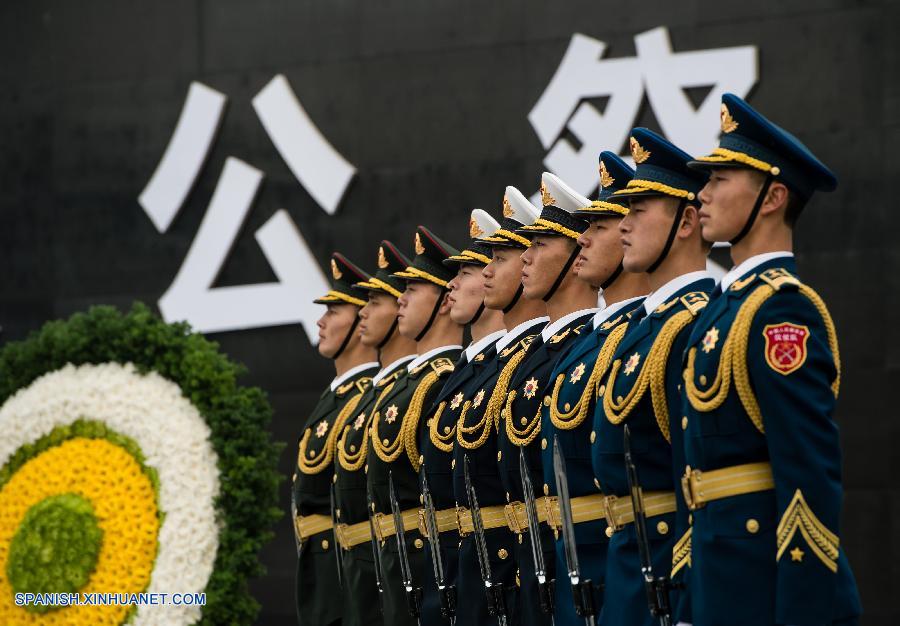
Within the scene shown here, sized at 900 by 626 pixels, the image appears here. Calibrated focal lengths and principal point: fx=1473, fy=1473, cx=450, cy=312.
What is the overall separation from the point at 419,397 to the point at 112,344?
6.91ft

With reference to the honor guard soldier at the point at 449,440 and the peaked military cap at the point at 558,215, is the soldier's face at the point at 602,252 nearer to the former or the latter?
the peaked military cap at the point at 558,215

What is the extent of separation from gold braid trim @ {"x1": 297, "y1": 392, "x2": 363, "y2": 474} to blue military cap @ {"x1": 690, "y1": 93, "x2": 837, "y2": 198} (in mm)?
2549

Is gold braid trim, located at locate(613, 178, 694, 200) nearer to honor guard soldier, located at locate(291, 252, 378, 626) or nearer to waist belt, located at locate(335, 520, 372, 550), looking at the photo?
waist belt, located at locate(335, 520, 372, 550)

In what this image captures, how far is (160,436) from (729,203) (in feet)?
12.0

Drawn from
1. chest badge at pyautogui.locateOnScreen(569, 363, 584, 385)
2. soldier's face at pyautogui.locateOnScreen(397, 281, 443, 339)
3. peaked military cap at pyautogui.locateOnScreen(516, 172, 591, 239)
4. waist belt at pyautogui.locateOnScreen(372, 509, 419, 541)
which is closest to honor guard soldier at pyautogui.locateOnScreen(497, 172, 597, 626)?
peaked military cap at pyautogui.locateOnScreen(516, 172, 591, 239)

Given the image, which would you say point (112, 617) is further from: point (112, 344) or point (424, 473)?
point (424, 473)

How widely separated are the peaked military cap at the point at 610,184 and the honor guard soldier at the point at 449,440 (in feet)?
2.42

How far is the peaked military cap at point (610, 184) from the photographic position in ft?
12.1

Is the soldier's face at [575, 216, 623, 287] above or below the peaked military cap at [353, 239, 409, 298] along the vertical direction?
below

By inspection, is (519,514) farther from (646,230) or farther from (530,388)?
(646,230)

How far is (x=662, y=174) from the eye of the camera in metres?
3.40

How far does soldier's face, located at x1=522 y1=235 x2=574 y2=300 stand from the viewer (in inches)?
161

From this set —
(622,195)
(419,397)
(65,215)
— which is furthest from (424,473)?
(65,215)

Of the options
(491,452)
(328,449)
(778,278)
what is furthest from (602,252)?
(328,449)
